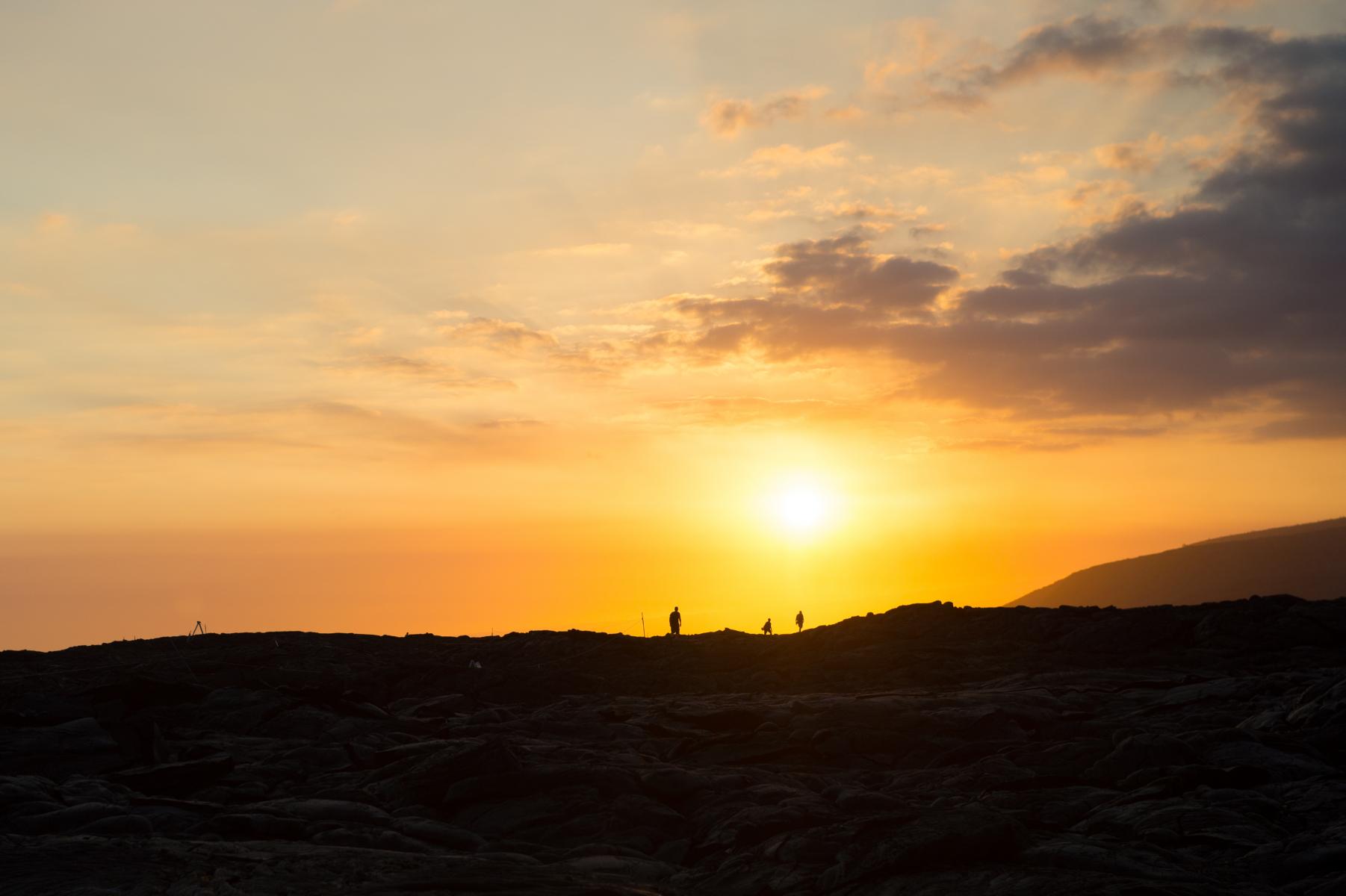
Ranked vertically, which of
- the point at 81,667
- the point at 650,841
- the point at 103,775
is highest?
the point at 81,667

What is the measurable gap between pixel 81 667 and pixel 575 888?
46199 millimetres

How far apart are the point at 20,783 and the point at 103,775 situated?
386cm

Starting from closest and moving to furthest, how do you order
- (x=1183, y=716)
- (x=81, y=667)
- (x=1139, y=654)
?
1. (x=1183, y=716)
2. (x=1139, y=654)
3. (x=81, y=667)

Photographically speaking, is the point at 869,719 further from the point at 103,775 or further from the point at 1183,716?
the point at 103,775

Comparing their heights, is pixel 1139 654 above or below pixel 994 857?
above

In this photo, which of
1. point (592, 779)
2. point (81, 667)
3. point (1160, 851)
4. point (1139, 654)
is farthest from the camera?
point (81, 667)

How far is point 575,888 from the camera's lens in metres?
19.2

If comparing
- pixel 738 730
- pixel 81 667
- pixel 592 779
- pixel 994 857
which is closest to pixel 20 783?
pixel 592 779

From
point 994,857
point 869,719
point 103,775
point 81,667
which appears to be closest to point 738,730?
point 869,719

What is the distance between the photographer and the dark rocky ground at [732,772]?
66.4 ft

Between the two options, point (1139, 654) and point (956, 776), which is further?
point (1139, 654)

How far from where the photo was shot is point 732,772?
2936 cm

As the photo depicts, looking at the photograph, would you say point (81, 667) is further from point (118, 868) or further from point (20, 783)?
point (118, 868)

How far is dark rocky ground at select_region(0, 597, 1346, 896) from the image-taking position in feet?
66.4
